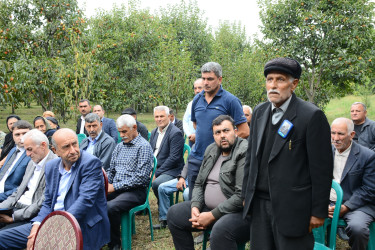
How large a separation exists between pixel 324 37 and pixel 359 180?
30.6ft

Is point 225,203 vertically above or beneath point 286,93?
beneath

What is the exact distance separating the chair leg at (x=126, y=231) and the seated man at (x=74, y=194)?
742 mm

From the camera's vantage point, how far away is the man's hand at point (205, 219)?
3094mm

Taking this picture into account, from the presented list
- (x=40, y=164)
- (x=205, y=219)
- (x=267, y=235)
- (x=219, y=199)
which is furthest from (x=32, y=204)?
(x=267, y=235)

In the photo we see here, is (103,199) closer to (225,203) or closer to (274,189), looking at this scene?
(225,203)

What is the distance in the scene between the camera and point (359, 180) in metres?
3.47

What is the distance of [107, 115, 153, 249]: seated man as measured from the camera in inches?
157

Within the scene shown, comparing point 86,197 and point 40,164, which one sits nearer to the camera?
point 86,197

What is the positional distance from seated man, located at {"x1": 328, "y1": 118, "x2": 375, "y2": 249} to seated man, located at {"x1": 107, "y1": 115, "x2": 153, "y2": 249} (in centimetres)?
205

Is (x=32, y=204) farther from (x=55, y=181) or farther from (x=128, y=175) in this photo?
(x=128, y=175)

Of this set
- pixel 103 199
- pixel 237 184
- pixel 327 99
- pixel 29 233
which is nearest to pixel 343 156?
pixel 237 184

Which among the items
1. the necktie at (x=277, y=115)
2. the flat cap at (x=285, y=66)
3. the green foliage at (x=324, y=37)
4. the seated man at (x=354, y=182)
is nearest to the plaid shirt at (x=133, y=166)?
the seated man at (x=354, y=182)

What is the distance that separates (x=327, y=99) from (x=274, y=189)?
14.0 meters

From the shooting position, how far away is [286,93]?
2.23 metres
